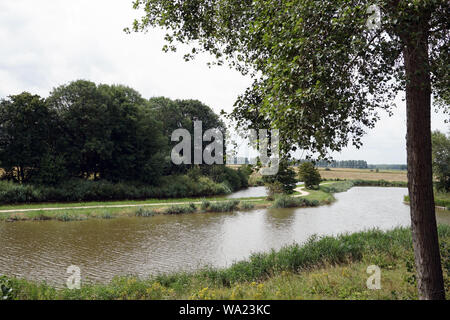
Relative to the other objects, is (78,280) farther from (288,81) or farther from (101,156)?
(101,156)

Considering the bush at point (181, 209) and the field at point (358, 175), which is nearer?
the bush at point (181, 209)

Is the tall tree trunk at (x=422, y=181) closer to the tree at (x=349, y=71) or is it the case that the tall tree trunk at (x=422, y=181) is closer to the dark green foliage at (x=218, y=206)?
the tree at (x=349, y=71)

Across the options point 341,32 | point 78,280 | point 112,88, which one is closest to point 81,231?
point 78,280

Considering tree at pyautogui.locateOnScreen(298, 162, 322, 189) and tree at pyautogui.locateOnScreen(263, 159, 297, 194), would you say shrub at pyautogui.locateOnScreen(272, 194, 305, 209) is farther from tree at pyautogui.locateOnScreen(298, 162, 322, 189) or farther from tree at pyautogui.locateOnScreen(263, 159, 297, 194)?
tree at pyautogui.locateOnScreen(298, 162, 322, 189)

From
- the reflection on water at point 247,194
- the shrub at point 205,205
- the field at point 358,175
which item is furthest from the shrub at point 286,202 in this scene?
the field at point 358,175

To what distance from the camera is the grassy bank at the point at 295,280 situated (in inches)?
223

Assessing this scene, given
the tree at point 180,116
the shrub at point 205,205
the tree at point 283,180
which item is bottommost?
the shrub at point 205,205

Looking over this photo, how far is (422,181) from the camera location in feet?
16.1

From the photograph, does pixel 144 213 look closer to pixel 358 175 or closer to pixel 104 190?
pixel 104 190

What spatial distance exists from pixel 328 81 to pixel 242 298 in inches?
154

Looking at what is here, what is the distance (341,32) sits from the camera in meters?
4.59

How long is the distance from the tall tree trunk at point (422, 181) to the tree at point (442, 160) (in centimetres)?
3230

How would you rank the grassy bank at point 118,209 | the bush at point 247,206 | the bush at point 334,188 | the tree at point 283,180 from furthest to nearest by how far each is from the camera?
the bush at point 334,188 → the tree at point 283,180 → the bush at point 247,206 → the grassy bank at point 118,209

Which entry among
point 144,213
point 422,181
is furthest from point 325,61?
point 144,213
